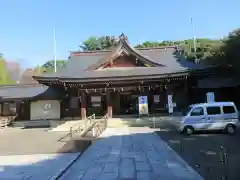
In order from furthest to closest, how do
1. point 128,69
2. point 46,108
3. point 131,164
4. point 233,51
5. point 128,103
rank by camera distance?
point 46,108 → point 128,103 → point 128,69 → point 233,51 → point 131,164

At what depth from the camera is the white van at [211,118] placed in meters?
16.2

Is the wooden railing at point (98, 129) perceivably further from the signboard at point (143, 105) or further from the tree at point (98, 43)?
the tree at point (98, 43)

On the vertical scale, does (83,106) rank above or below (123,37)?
below

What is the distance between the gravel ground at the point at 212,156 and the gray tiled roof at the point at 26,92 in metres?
19.2

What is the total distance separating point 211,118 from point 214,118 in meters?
0.15

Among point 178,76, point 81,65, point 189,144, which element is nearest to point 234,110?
point 189,144

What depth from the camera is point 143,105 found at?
25.4m

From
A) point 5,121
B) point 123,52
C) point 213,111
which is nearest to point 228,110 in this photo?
point 213,111

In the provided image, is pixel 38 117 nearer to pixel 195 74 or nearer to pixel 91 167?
pixel 195 74

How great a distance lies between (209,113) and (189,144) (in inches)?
164

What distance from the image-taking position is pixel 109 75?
26906 millimetres

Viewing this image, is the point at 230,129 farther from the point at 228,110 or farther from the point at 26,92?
the point at 26,92

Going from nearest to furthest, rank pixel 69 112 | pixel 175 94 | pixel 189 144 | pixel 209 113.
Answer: pixel 189 144 < pixel 209 113 < pixel 175 94 < pixel 69 112

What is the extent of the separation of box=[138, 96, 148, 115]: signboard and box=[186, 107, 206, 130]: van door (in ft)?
28.6
